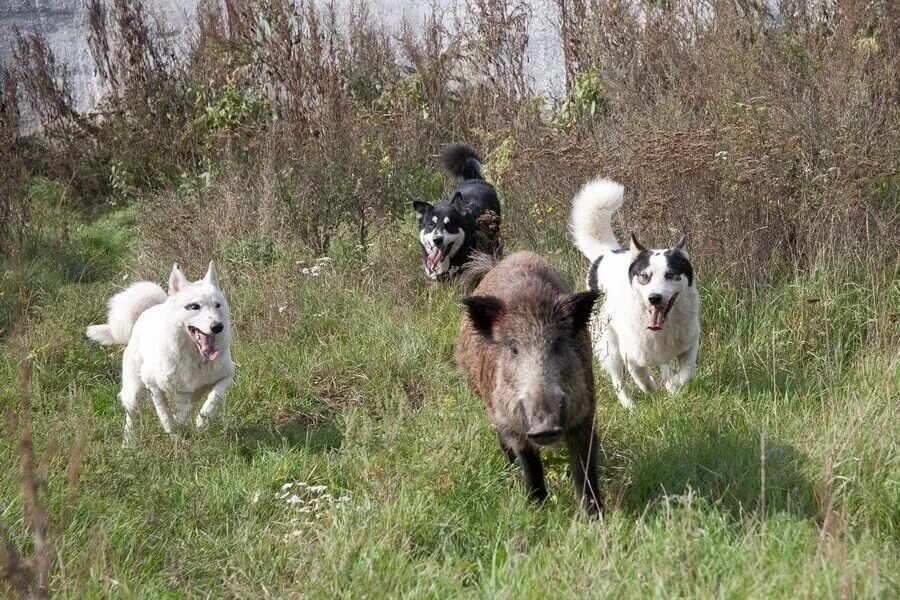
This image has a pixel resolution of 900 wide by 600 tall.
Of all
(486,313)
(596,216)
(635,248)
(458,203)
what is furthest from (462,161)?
(486,313)

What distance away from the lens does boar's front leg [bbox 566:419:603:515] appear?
3.99 meters

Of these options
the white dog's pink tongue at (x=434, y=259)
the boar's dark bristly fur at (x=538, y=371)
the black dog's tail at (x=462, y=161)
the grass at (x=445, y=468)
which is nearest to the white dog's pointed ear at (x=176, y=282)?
the grass at (x=445, y=468)

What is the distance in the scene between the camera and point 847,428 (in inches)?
158

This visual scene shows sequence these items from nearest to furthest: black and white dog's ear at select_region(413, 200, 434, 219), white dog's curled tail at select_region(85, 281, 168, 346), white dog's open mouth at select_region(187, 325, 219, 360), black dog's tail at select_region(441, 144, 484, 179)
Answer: white dog's open mouth at select_region(187, 325, 219, 360), white dog's curled tail at select_region(85, 281, 168, 346), black and white dog's ear at select_region(413, 200, 434, 219), black dog's tail at select_region(441, 144, 484, 179)

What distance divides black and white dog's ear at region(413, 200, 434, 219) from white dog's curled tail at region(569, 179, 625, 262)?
193 centimetres

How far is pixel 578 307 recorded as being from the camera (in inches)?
162

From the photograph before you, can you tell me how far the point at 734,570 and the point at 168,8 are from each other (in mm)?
14580

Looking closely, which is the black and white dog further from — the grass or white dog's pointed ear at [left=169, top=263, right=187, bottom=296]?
white dog's pointed ear at [left=169, top=263, right=187, bottom=296]

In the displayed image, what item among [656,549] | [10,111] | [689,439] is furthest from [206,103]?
[656,549]

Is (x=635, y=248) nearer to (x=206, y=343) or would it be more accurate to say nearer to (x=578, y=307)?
(x=578, y=307)

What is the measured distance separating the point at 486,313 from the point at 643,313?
1803 millimetres

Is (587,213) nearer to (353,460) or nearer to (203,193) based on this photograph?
(353,460)

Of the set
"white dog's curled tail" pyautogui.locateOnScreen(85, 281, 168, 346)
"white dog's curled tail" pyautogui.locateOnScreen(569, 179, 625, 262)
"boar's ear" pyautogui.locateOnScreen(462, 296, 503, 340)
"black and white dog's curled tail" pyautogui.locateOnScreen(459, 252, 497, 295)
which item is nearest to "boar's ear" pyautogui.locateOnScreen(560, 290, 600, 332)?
"boar's ear" pyautogui.locateOnScreen(462, 296, 503, 340)

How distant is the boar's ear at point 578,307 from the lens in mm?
4070
